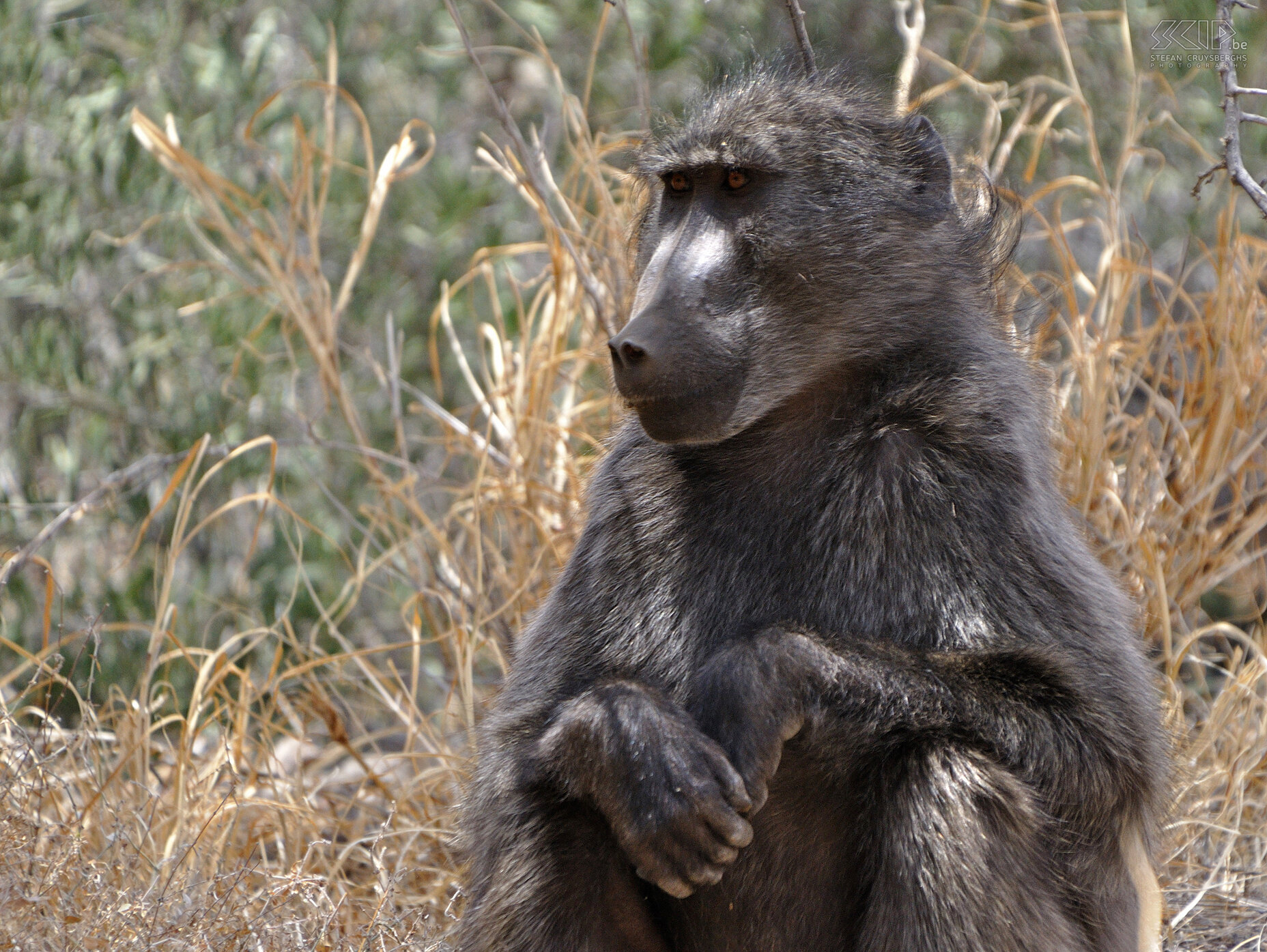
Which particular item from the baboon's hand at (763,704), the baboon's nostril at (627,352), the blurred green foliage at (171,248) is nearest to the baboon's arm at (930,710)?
the baboon's hand at (763,704)

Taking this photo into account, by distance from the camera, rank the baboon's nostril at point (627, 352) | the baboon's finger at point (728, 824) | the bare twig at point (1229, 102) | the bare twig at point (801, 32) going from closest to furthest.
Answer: the baboon's finger at point (728, 824), the baboon's nostril at point (627, 352), the bare twig at point (1229, 102), the bare twig at point (801, 32)

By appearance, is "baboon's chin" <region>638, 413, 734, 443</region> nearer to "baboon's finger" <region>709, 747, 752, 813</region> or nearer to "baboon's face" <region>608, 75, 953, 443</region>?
"baboon's face" <region>608, 75, 953, 443</region>

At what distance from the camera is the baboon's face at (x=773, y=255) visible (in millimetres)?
2033

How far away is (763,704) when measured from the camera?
188cm

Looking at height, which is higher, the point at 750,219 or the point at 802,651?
the point at 750,219

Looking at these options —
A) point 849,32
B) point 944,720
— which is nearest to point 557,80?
point 944,720

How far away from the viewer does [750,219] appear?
2150mm

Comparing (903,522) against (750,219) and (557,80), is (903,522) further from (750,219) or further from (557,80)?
(557,80)

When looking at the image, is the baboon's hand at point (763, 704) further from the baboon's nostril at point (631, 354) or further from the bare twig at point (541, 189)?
the bare twig at point (541, 189)

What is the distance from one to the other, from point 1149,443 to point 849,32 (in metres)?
3.22

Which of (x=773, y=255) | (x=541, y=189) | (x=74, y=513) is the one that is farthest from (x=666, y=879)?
(x=541, y=189)

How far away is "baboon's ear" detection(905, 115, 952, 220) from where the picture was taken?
230 centimetres

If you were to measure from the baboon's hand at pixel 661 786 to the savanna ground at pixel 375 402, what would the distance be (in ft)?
2.41

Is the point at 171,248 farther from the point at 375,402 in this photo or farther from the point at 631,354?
the point at 631,354
